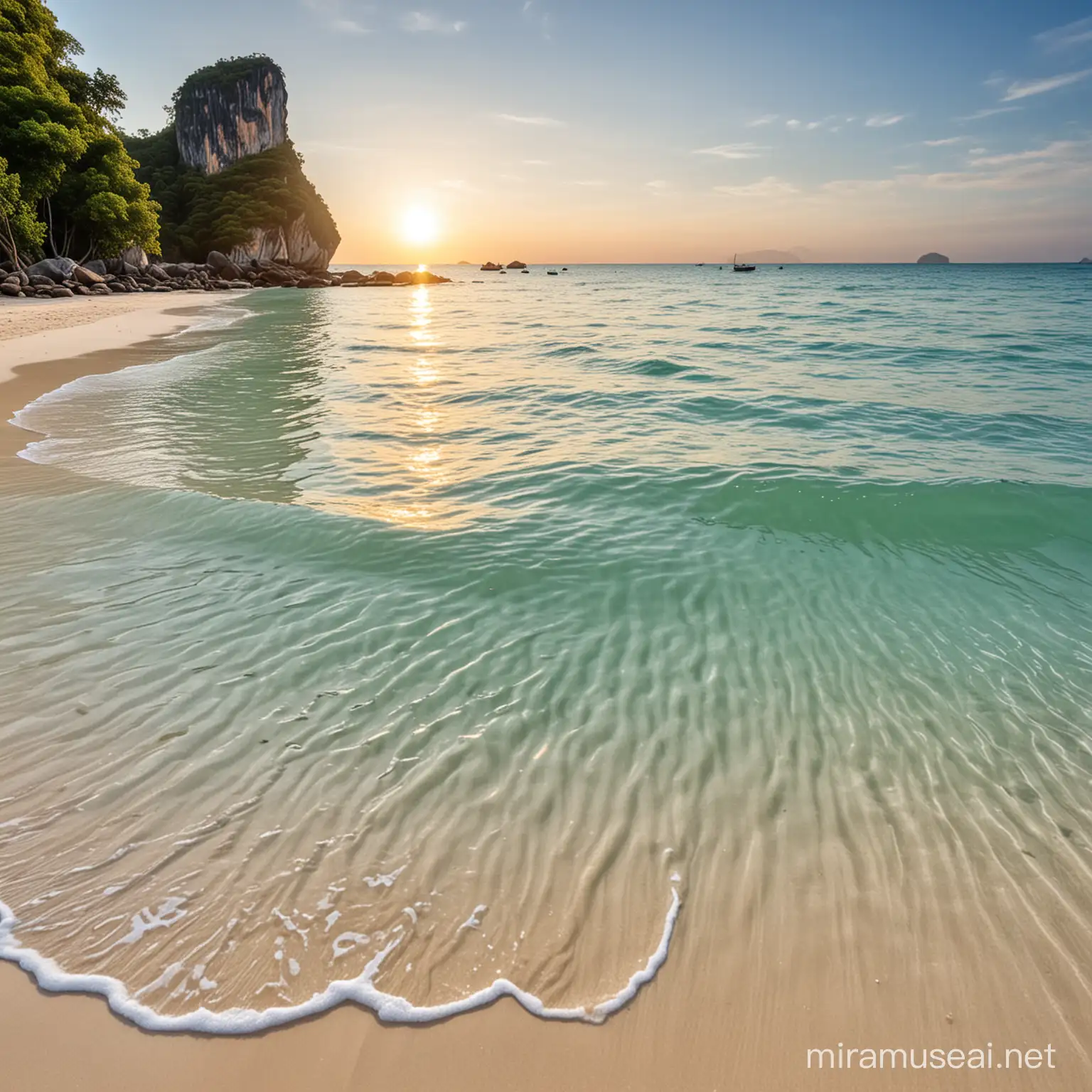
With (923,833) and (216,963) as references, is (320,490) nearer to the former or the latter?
(216,963)

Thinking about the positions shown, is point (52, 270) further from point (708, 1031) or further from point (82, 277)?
point (708, 1031)

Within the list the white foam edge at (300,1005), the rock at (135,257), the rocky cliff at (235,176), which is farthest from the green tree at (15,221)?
the white foam edge at (300,1005)

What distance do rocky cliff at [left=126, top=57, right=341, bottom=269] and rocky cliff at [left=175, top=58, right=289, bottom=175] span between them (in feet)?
0.43

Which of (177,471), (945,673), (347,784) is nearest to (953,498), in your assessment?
(945,673)

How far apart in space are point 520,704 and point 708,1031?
2.15 meters

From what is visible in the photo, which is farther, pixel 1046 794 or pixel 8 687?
pixel 8 687

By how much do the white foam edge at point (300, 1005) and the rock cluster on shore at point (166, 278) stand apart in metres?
49.5

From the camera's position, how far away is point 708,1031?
2.40 metres

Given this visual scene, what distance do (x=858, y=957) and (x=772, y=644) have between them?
8.47 feet

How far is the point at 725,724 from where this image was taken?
13.4 feet

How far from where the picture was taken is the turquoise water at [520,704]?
281cm

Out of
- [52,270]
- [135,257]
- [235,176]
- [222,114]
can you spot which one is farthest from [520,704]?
[222,114]

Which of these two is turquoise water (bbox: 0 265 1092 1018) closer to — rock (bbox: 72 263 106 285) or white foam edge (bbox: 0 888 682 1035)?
white foam edge (bbox: 0 888 682 1035)

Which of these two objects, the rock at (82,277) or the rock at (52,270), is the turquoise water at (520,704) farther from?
the rock at (82,277)
